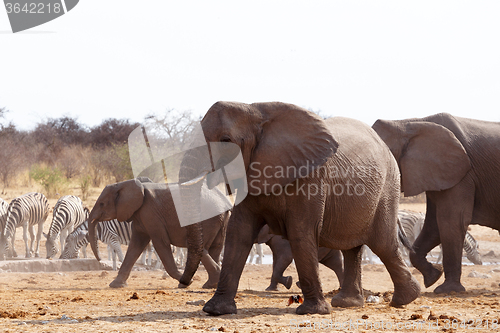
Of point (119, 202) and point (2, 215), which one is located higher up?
point (119, 202)

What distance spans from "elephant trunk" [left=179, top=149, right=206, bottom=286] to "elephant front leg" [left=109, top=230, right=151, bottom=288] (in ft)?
12.5

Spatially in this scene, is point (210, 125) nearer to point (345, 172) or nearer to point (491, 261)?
point (345, 172)

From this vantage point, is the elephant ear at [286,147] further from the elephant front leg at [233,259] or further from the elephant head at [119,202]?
the elephant head at [119,202]

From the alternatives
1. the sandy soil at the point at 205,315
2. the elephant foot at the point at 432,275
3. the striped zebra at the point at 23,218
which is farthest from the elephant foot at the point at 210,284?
the striped zebra at the point at 23,218

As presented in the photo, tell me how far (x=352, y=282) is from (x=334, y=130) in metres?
1.67

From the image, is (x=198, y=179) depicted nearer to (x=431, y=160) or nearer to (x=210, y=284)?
(x=431, y=160)

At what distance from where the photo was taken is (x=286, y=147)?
516 centimetres

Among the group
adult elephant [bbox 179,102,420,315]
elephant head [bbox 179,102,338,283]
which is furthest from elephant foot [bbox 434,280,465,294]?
elephant head [bbox 179,102,338,283]

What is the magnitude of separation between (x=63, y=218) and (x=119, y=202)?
19.0 ft

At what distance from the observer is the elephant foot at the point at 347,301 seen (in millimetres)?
5990

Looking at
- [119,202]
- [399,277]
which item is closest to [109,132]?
[119,202]

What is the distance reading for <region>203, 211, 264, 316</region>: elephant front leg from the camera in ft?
17.0

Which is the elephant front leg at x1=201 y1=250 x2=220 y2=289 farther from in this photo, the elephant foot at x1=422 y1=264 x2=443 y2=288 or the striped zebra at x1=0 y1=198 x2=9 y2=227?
the striped zebra at x1=0 y1=198 x2=9 y2=227

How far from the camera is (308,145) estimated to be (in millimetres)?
5188
